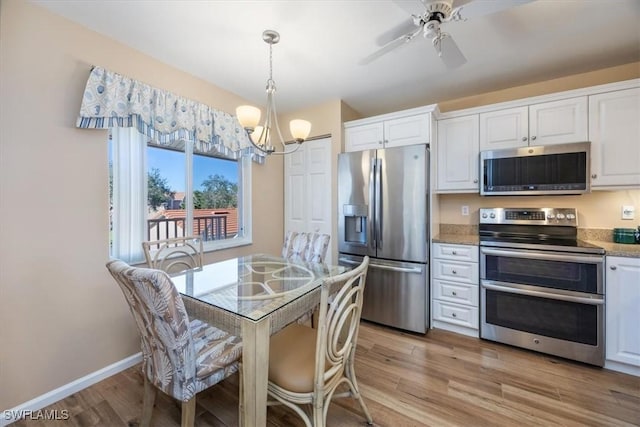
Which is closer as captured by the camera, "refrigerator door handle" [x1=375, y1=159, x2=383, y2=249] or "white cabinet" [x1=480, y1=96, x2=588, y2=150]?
"white cabinet" [x1=480, y1=96, x2=588, y2=150]

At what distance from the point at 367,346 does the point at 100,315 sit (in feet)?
7.02

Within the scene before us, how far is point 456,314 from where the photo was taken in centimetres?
257

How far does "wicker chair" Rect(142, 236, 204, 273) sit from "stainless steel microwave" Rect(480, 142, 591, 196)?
2825mm

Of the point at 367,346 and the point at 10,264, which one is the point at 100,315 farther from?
the point at 367,346

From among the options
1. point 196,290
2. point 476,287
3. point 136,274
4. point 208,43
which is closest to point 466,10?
point 208,43

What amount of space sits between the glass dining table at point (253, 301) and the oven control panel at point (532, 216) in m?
1.92

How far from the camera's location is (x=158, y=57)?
2.23 metres

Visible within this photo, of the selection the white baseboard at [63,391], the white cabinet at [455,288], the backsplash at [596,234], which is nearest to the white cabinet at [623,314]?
the backsplash at [596,234]

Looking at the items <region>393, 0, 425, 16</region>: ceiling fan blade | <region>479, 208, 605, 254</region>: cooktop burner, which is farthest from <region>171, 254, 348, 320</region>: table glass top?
<region>479, 208, 605, 254</region>: cooktop burner

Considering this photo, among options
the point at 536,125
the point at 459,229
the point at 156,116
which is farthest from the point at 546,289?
the point at 156,116

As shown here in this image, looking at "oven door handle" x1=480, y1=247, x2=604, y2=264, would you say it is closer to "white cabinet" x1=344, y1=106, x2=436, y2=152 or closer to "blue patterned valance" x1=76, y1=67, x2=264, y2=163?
"white cabinet" x1=344, y1=106, x2=436, y2=152

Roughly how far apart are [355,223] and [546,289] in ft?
5.71

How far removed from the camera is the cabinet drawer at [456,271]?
2477 mm

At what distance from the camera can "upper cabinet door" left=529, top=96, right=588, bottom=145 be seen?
2248mm
